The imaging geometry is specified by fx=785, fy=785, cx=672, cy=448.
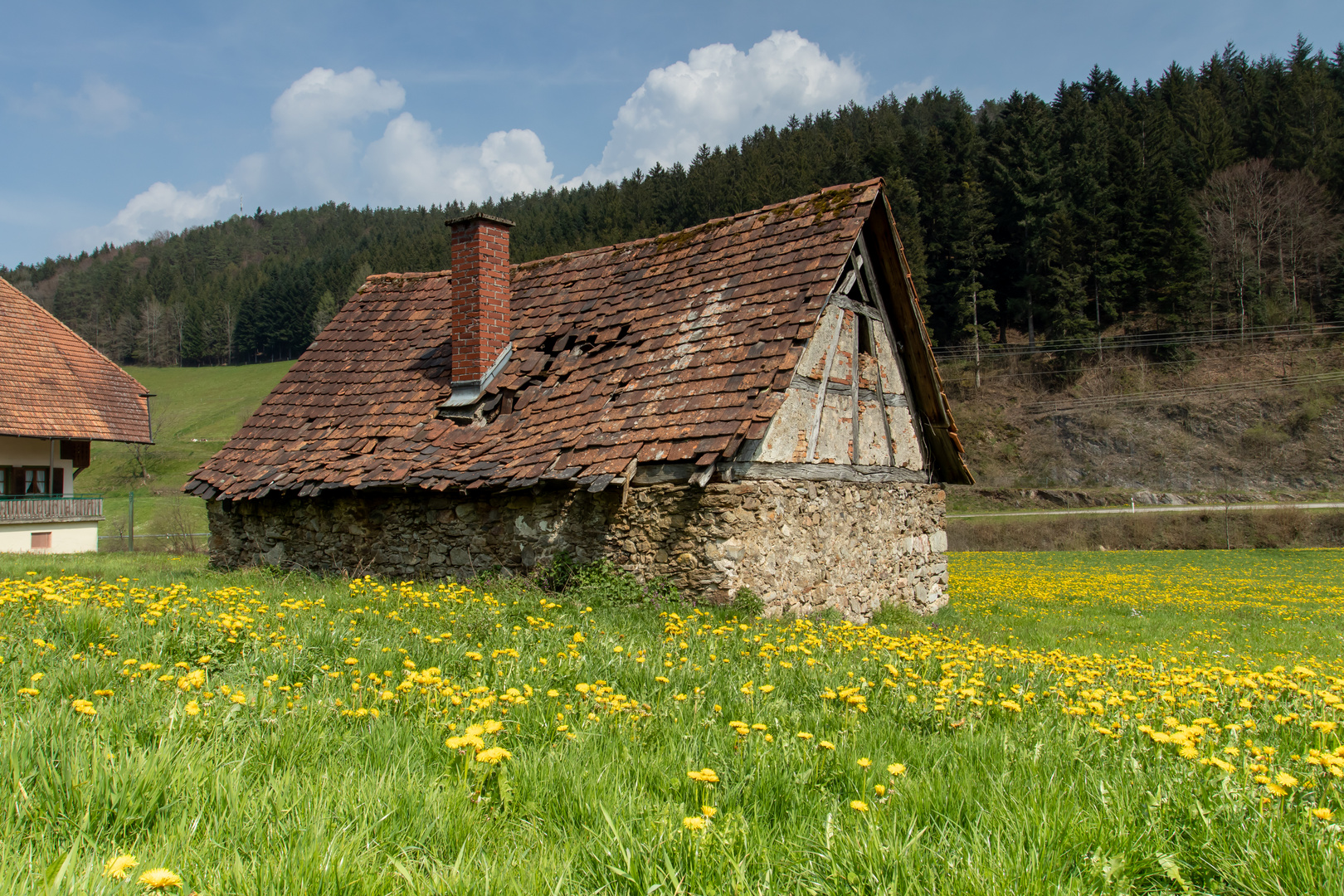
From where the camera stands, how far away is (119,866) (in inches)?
73.3

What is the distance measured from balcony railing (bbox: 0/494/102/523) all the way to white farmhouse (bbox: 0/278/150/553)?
0.08 ft

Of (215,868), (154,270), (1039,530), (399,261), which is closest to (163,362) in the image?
(154,270)

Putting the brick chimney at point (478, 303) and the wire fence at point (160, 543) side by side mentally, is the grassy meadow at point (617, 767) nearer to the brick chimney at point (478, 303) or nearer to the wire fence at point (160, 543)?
the brick chimney at point (478, 303)

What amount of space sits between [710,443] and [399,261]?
8120cm

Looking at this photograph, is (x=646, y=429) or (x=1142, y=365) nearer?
(x=646, y=429)

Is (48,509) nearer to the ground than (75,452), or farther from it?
nearer to the ground

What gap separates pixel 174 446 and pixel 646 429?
63506mm

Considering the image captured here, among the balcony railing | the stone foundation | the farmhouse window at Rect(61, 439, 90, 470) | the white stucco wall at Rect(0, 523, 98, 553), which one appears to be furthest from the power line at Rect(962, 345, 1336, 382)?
the white stucco wall at Rect(0, 523, 98, 553)

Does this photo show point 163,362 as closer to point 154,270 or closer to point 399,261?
point 154,270

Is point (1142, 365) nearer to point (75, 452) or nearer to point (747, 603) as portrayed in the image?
point (747, 603)

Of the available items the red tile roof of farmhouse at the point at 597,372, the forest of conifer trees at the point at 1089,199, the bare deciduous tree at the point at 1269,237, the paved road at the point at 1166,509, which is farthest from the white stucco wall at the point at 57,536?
the bare deciduous tree at the point at 1269,237

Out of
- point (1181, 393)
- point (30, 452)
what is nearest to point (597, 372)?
point (30, 452)

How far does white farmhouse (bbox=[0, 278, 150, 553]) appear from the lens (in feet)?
88.2

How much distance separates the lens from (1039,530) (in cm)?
3766
